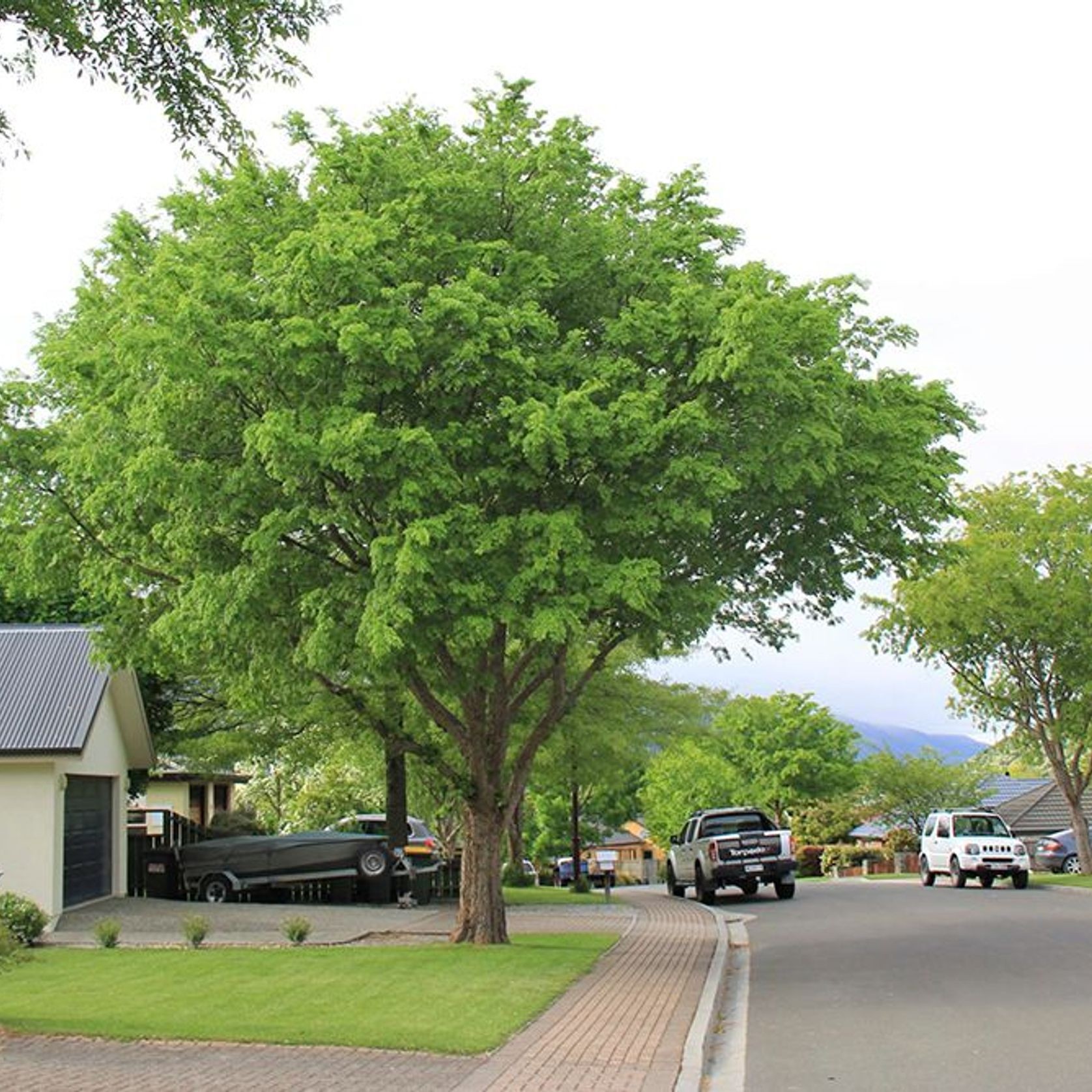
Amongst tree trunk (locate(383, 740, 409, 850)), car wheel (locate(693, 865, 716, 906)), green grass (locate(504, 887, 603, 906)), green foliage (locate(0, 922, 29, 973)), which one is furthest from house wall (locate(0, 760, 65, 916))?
car wheel (locate(693, 865, 716, 906))

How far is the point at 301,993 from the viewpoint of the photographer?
47.9 feet

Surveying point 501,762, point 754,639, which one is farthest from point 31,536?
point 754,639

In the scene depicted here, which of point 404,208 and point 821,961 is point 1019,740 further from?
point 404,208

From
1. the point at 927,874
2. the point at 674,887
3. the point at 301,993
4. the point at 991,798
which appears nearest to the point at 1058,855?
the point at 927,874

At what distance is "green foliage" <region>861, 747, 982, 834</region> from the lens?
6222cm

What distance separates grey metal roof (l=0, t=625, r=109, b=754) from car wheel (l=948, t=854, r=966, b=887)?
21.2 meters

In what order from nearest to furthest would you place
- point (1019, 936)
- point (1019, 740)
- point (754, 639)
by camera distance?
1. point (1019, 936)
2. point (754, 639)
3. point (1019, 740)

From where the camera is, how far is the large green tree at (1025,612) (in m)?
36.9

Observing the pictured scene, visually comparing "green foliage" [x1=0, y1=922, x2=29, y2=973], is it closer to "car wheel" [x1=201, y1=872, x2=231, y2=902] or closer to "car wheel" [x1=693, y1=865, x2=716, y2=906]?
"car wheel" [x1=201, y1=872, x2=231, y2=902]

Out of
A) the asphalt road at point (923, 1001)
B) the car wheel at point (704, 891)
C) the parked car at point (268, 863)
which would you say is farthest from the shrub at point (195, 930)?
the car wheel at point (704, 891)

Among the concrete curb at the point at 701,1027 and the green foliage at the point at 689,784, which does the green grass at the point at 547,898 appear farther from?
the green foliage at the point at 689,784

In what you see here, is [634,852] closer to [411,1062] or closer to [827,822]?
[827,822]

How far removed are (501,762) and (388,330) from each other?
7724 mm

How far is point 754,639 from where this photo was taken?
22000 mm
